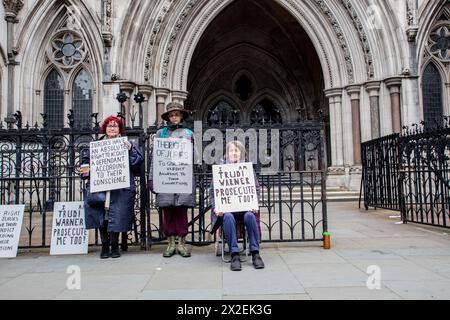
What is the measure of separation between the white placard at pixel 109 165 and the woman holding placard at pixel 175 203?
42 cm

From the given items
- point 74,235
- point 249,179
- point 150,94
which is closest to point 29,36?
point 150,94

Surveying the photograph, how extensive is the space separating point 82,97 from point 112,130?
9.99 m

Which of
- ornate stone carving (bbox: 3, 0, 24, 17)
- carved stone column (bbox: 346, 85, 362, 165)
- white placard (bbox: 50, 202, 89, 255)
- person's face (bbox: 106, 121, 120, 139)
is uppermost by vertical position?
ornate stone carving (bbox: 3, 0, 24, 17)

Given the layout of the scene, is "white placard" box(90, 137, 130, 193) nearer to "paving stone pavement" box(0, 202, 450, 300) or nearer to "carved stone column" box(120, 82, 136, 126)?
"paving stone pavement" box(0, 202, 450, 300)

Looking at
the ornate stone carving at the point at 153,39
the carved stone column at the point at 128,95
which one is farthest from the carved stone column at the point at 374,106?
the carved stone column at the point at 128,95

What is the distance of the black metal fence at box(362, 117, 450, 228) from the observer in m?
7.62

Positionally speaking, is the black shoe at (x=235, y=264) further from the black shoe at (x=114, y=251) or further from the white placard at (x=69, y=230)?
the white placard at (x=69, y=230)

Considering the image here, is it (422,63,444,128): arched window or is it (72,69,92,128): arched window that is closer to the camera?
(72,69,92,128): arched window

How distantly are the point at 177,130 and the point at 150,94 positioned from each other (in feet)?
27.8

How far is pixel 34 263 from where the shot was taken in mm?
5215

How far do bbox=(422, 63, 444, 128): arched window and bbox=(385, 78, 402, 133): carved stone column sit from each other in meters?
2.19

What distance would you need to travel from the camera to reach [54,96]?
14.7 m

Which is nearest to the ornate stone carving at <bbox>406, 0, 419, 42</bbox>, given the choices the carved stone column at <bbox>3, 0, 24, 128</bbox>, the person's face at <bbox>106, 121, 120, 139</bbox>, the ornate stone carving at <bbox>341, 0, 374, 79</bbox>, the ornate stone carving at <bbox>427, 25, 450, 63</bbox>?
the ornate stone carving at <bbox>341, 0, 374, 79</bbox>

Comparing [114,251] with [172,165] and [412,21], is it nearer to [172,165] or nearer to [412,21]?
[172,165]
